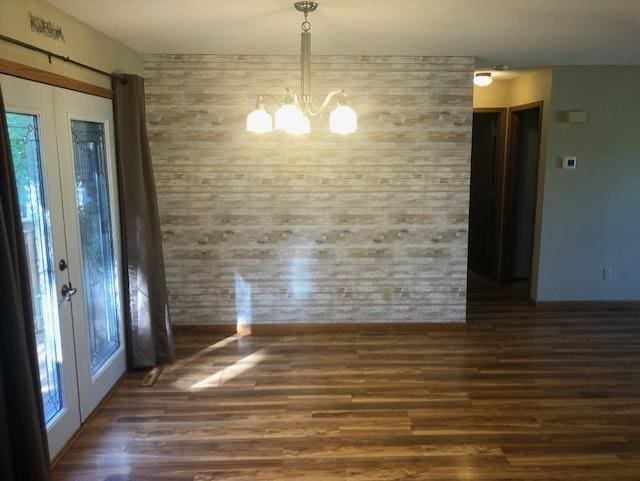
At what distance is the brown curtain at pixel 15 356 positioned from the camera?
6.48ft

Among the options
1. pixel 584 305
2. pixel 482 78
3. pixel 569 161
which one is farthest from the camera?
pixel 584 305

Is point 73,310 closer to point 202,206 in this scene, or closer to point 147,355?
point 147,355

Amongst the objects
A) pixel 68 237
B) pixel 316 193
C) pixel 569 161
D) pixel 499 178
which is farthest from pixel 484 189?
pixel 68 237

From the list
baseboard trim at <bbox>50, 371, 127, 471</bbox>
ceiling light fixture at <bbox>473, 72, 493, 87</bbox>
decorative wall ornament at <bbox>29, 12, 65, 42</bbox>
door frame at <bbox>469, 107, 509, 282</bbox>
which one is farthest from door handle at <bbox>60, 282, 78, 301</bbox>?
door frame at <bbox>469, 107, 509, 282</bbox>

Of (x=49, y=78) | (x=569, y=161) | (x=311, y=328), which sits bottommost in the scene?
(x=311, y=328)

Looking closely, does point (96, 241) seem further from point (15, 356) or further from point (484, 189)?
point (484, 189)

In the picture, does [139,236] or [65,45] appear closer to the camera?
[65,45]

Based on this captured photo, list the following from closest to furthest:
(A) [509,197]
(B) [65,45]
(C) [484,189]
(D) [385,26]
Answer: (B) [65,45]
(D) [385,26]
(A) [509,197]
(C) [484,189]

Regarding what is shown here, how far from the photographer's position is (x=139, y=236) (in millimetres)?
3621

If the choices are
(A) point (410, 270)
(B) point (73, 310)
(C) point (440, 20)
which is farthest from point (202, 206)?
(C) point (440, 20)

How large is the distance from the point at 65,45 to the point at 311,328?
9.66ft

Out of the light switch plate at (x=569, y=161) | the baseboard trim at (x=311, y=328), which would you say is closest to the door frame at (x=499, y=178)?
the light switch plate at (x=569, y=161)

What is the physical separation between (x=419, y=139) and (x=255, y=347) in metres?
2.29

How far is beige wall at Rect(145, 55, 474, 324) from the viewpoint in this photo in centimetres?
421
